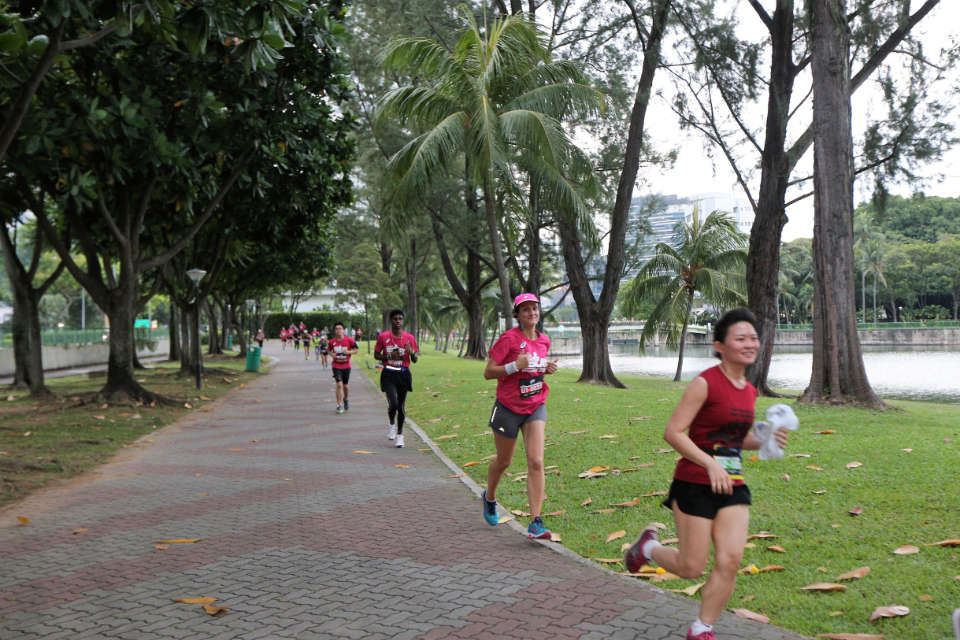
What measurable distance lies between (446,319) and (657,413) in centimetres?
5509

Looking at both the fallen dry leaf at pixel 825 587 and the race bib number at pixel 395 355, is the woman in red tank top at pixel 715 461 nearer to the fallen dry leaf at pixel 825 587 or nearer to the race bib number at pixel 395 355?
the fallen dry leaf at pixel 825 587

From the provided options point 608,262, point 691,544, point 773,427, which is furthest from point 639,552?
point 608,262

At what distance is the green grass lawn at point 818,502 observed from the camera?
13.9ft

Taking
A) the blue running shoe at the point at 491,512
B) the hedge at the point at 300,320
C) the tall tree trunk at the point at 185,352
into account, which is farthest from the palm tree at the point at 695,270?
the hedge at the point at 300,320

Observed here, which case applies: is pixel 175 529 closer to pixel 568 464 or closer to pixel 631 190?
pixel 568 464

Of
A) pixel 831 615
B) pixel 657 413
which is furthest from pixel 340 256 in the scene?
pixel 831 615

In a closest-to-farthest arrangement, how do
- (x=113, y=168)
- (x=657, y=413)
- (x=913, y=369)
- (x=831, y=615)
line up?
(x=831, y=615) < (x=657, y=413) < (x=113, y=168) < (x=913, y=369)

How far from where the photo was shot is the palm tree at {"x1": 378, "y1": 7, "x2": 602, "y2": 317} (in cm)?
1327

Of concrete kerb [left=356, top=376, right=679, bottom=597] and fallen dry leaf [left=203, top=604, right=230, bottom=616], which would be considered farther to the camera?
concrete kerb [left=356, top=376, right=679, bottom=597]

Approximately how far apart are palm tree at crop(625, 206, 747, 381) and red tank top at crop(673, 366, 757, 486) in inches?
1042

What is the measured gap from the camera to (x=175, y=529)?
6340 millimetres

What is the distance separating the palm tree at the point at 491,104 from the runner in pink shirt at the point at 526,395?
7.37 metres

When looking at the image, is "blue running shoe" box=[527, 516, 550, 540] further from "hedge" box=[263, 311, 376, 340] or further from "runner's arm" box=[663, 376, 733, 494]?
"hedge" box=[263, 311, 376, 340]

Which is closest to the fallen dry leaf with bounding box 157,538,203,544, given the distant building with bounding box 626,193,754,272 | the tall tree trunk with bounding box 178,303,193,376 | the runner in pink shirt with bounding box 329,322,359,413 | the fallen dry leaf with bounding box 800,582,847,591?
the fallen dry leaf with bounding box 800,582,847,591
